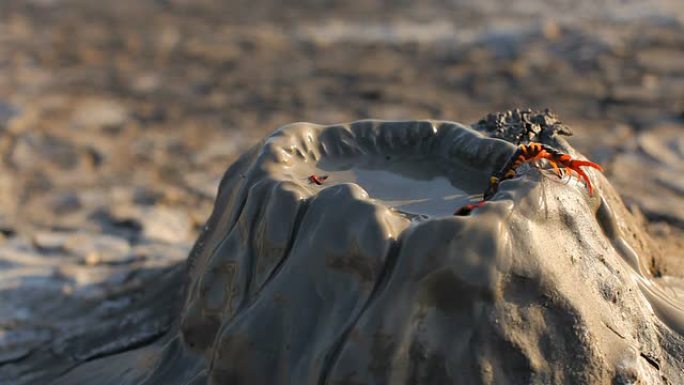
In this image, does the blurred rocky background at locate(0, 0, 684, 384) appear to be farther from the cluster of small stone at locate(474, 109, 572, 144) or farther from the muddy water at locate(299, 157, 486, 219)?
the muddy water at locate(299, 157, 486, 219)

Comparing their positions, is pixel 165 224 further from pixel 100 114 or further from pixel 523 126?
pixel 523 126

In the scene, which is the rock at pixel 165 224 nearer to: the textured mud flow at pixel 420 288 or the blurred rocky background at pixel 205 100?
the blurred rocky background at pixel 205 100

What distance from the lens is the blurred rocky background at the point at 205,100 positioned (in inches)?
134

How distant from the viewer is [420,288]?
68.1 inches

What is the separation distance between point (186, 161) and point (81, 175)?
0.59 meters

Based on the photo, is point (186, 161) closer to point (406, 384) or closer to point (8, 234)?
point (8, 234)

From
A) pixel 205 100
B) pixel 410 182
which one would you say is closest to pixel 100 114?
pixel 205 100

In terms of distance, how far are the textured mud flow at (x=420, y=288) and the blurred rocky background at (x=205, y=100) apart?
2.34 feet

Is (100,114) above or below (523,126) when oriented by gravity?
below

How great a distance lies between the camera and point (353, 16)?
7523 mm

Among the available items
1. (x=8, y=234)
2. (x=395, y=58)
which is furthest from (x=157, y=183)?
(x=395, y=58)

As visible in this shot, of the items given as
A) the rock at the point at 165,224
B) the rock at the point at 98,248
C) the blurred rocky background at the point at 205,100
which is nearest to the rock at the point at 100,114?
the blurred rocky background at the point at 205,100

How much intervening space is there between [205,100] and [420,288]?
164 inches

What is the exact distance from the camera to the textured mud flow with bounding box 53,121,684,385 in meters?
1.73
